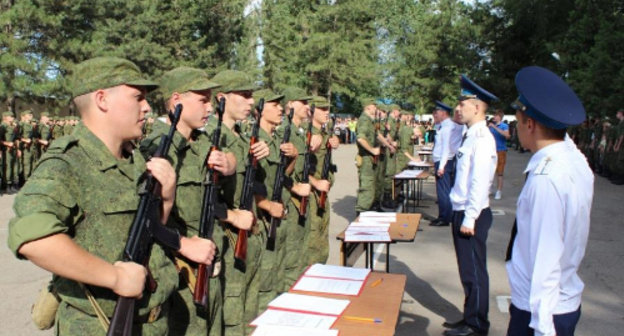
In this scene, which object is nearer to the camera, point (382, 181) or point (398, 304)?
point (398, 304)

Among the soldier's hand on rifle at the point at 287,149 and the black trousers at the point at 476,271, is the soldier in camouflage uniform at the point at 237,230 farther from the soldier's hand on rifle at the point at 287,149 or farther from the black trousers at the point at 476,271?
the black trousers at the point at 476,271

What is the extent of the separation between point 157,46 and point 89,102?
3077 centimetres

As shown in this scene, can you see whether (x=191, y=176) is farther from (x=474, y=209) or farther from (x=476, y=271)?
(x=476, y=271)

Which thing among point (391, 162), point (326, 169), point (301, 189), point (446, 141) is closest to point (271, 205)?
point (301, 189)

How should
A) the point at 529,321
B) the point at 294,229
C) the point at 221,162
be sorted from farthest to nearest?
the point at 294,229, the point at 221,162, the point at 529,321

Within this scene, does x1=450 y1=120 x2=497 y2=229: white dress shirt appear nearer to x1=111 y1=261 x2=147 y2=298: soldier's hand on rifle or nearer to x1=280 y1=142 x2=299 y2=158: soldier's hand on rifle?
x1=280 y1=142 x2=299 y2=158: soldier's hand on rifle

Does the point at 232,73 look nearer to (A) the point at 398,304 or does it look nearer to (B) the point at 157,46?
(A) the point at 398,304

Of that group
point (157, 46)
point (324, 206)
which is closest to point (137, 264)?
point (324, 206)

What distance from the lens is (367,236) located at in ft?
16.4

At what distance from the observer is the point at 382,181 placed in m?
11.3

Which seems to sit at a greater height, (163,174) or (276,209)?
(163,174)

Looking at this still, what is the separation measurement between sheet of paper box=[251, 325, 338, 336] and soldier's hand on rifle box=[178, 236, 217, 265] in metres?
0.46

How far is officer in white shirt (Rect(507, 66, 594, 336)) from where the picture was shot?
2406 millimetres

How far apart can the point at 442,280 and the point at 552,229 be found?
439 cm
